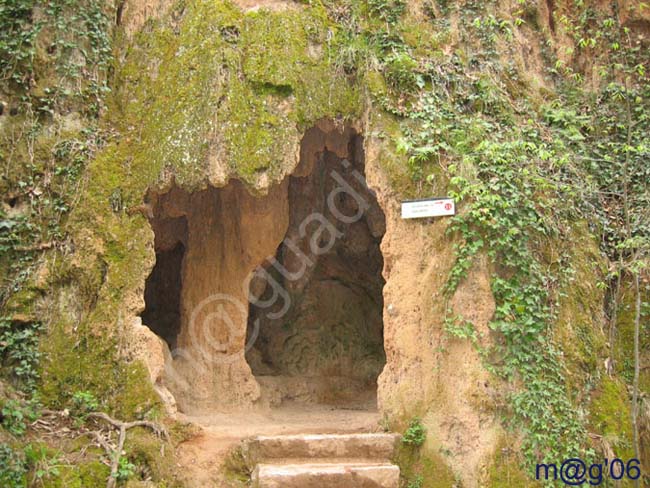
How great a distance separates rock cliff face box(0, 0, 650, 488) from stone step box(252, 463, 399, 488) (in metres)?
0.39

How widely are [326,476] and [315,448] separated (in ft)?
1.41

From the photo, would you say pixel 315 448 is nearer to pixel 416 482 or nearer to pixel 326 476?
pixel 326 476

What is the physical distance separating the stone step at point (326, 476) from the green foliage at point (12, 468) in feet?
6.52

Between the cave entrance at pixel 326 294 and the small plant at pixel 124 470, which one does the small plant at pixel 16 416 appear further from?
the cave entrance at pixel 326 294

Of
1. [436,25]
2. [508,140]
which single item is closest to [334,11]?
[436,25]

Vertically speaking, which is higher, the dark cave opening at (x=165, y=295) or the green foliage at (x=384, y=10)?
the green foliage at (x=384, y=10)

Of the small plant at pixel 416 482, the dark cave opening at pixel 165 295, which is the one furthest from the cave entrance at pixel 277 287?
the small plant at pixel 416 482

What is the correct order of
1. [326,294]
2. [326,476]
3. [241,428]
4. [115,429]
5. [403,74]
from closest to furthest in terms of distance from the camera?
1. [326,476]
2. [115,429]
3. [241,428]
4. [403,74]
5. [326,294]

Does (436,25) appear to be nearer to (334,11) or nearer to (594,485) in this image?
(334,11)

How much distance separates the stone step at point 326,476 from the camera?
6.44 meters

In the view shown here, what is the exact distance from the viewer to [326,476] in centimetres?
649

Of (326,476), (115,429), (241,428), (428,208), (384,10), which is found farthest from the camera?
(384,10)

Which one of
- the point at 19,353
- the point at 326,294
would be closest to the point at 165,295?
the point at 326,294

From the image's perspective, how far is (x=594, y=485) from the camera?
6559mm
